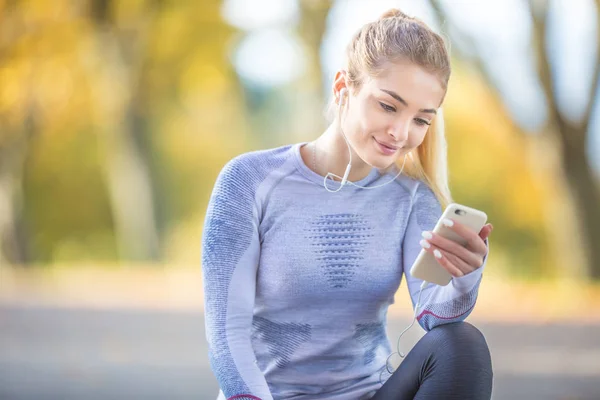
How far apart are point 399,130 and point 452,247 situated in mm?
195

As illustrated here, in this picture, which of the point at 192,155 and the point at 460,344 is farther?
the point at 192,155

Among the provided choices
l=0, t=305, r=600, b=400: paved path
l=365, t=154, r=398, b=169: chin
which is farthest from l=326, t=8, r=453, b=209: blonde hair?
l=0, t=305, r=600, b=400: paved path

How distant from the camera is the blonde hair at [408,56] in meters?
1.21

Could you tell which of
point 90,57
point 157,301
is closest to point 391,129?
point 157,301

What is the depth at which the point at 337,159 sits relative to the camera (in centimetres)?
133

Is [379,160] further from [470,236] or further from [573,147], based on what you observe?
[573,147]

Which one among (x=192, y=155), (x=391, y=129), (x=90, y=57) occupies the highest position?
(x=90, y=57)

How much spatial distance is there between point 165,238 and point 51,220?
5.00 ft

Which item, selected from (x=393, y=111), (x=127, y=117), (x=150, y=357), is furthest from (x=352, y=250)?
(x=127, y=117)

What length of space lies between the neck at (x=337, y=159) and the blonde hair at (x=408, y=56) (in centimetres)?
5

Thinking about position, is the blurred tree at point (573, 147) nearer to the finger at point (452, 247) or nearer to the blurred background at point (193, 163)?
the blurred background at point (193, 163)

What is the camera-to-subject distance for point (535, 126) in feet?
20.3

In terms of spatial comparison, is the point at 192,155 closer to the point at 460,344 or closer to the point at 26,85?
the point at 26,85

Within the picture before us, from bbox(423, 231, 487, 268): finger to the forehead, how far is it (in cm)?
20
